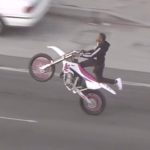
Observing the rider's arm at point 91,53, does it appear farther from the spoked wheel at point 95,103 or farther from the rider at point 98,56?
the spoked wheel at point 95,103

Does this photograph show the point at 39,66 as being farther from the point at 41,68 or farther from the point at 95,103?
the point at 95,103

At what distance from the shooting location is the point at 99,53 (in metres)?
14.3

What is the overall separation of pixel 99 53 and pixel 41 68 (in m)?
1.40

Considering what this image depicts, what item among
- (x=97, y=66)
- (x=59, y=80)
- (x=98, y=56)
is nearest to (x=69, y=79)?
(x=97, y=66)

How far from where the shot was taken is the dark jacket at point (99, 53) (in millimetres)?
14273

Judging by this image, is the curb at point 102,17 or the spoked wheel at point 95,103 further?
the curb at point 102,17

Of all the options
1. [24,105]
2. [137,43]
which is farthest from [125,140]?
[137,43]

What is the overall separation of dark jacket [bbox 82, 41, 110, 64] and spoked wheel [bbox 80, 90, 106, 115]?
65cm

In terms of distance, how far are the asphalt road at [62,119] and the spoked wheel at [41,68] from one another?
386 millimetres

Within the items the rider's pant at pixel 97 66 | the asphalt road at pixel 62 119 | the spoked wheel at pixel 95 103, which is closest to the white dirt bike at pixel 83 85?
the spoked wheel at pixel 95 103

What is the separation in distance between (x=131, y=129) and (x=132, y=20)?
7.01 meters

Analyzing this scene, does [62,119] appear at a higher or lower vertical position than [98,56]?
lower

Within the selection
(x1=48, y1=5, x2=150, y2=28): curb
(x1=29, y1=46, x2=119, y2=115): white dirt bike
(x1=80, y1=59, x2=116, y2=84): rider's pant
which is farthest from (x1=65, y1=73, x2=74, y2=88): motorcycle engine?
(x1=48, y1=5, x2=150, y2=28): curb

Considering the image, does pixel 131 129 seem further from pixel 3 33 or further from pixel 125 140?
pixel 3 33
